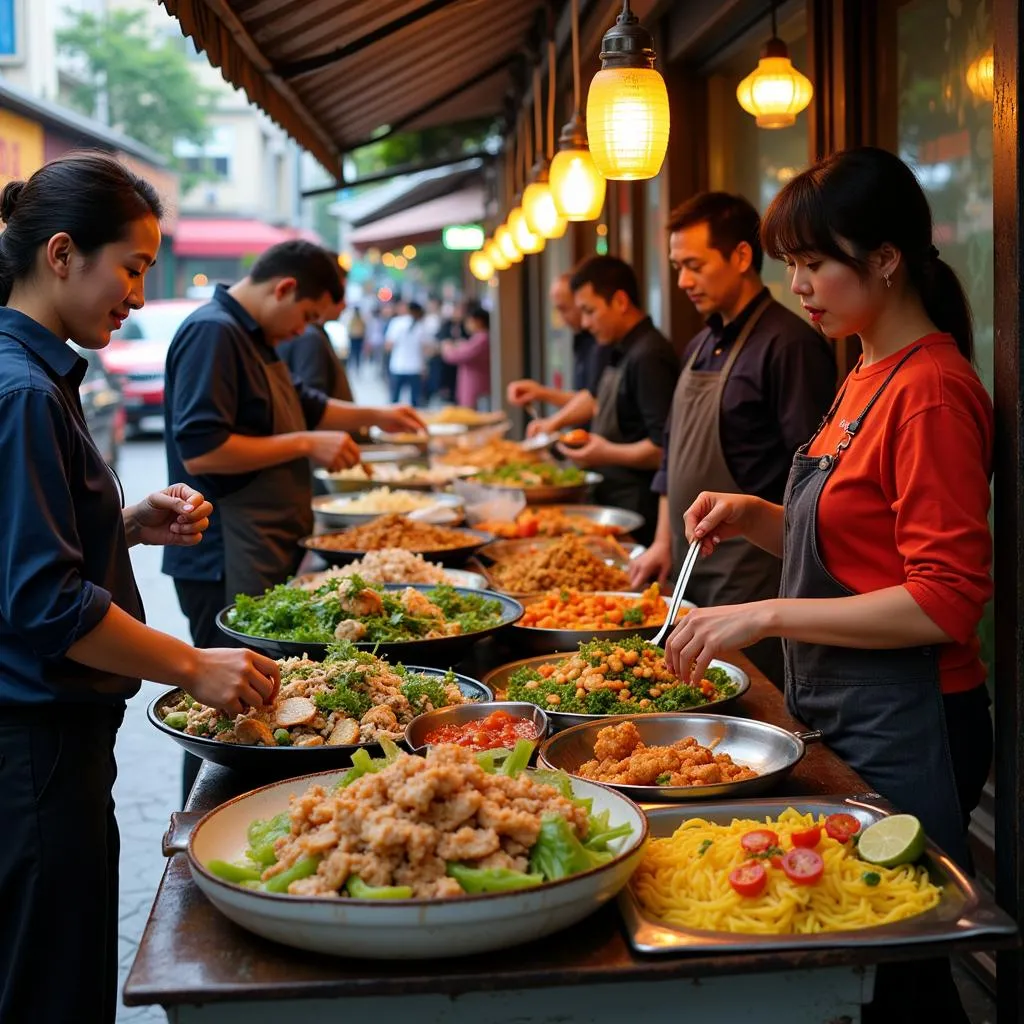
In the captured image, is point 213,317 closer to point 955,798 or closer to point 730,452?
point 730,452

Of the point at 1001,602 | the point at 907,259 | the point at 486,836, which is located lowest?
the point at 486,836

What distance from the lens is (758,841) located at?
2125 mm

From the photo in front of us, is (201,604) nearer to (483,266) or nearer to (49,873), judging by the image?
(49,873)

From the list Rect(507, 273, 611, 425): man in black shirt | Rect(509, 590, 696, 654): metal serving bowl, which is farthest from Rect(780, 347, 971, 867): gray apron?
Rect(507, 273, 611, 425): man in black shirt

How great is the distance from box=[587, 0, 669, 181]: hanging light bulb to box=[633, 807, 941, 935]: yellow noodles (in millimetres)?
2136

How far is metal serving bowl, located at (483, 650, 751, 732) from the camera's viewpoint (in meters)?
2.93

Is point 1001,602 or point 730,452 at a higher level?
point 730,452

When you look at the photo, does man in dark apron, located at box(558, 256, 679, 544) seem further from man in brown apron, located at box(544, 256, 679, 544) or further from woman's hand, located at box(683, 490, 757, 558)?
woman's hand, located at box(683, 490, 757, 558)

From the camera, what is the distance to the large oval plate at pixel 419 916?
5.82 ft

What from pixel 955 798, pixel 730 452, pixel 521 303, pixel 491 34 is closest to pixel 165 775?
pixel 730 452

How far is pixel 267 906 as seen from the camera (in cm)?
181

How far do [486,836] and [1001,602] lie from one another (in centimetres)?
130

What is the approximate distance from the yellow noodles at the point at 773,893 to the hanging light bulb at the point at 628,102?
214 cm

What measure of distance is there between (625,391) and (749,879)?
482 cm
